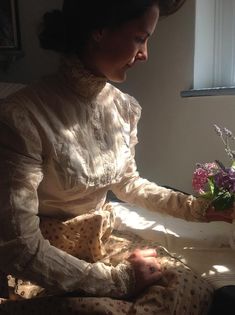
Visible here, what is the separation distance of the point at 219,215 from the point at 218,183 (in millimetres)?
112

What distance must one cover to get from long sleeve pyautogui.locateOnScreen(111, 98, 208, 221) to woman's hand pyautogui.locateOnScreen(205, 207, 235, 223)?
2cm

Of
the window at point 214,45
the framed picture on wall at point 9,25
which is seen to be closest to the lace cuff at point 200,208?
the window at point 214,45

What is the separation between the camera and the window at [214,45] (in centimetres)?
147

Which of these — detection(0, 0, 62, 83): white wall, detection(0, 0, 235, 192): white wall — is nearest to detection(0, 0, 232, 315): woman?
detection(0, 0, 235, 192): white wall

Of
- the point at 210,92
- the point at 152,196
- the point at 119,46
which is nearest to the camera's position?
the point at 119,46

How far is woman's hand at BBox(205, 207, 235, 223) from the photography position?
39.3 inches

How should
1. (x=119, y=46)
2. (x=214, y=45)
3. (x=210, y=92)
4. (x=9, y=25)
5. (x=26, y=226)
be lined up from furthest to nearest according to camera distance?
(x=9, y=25) < (x=214, y=45) < (x=210, y=92) < (x=119, y=46) < (x=26, y=226)

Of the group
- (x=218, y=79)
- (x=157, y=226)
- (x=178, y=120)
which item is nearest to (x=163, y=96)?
(x=178, y=120)

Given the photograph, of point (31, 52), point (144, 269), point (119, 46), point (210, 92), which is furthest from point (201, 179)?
point (31, 52)

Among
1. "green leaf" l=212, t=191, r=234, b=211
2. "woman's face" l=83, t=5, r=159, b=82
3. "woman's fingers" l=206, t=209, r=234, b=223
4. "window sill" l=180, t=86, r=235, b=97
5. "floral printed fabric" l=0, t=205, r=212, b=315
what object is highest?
"woman's face" l=83, t=5, r=159, b=82

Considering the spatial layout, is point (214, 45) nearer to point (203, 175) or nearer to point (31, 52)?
point (203, 175)

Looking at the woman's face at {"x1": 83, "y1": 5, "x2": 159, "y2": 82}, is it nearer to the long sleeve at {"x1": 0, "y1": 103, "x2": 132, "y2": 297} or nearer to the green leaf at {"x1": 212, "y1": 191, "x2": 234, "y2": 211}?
the long sleeve at {"x1": 0, "y1": 103, "x2": 132, "y2": 297}

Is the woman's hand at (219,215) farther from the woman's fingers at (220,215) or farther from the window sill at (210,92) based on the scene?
the window sill at (210,92)

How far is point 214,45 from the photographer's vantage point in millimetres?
1503
